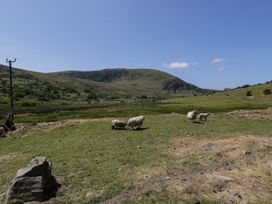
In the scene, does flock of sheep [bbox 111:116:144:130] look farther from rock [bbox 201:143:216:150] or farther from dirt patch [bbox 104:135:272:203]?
rock [bbox 201:143:216:150]

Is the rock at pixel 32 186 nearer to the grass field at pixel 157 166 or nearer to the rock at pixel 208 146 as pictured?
the grass field at pixel 157 166

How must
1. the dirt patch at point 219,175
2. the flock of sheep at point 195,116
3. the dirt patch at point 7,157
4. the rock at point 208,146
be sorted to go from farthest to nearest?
1. the flock of sheep at point 195,116
2. the dirt patch at point 7,157
3. the rock at point 208,146
4. the dirt patch at point 219,175

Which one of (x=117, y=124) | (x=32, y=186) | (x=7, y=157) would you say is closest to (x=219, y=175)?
(x=32, y=186)

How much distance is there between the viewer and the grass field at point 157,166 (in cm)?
1600

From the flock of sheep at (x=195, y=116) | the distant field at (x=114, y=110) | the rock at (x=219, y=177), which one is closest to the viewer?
the rock at (x=219, y=177)

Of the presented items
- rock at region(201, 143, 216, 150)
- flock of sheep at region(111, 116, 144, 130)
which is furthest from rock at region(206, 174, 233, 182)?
flock of sheep at region(111, 116, 144, 130)

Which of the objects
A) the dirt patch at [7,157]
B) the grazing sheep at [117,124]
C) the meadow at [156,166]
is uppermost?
the grazing sheep at [117,124]

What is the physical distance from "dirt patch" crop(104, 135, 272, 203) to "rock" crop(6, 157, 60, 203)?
3.47 meters

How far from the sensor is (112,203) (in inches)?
590

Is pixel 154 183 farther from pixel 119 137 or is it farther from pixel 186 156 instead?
pixel 119 137

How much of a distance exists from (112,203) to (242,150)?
13.2 metres

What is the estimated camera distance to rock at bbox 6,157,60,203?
1512 cm

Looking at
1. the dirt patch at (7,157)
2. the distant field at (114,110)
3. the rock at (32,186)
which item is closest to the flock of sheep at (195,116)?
the distant field at (114,110)

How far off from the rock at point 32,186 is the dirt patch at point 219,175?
3.47 meters
